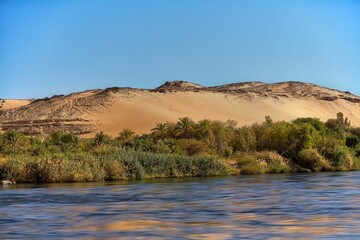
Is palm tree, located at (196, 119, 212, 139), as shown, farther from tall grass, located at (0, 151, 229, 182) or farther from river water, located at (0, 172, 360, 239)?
river water, located at (0, 172, 360, 239)

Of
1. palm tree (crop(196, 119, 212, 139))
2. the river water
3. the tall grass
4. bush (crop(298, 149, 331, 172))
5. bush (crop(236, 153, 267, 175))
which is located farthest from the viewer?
palm tree (crop(196, 119, 212, 139))

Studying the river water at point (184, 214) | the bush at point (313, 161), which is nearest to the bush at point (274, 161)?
the bush at point (313, 161)

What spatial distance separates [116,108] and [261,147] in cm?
5254

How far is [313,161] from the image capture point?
60156 millimetres

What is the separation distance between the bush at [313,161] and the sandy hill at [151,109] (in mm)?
45039

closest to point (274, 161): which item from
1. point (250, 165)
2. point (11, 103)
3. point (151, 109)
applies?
point (250, 165)

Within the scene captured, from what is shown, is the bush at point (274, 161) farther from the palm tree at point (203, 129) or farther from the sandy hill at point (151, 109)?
the sandy hill at point (151, 109)

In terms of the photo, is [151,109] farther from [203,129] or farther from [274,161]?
[274,161]

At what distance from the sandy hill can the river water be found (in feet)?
235

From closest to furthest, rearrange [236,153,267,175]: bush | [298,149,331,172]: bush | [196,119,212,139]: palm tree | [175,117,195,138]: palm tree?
[236,153,267,175]: bush
[298,149,331,172]: bush
[196,119,212,139]: palm tree
[175,117,195,138]: palm tree

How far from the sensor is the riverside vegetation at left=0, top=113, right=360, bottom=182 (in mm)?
44188

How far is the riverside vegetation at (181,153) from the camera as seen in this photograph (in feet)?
145

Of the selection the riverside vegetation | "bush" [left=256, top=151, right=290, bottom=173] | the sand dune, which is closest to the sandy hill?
the sand dune

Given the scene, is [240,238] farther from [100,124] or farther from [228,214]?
[100,124]
